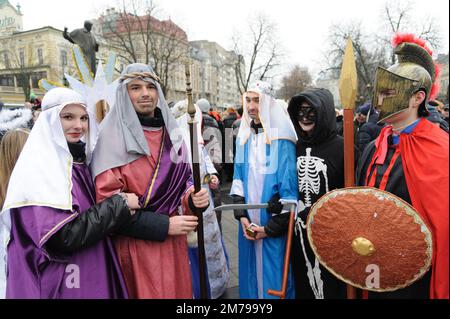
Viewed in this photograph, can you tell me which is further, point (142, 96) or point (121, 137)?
point (142, 96)

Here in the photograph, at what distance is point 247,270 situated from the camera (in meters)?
2.64

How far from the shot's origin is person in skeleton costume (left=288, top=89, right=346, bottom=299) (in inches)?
88.2

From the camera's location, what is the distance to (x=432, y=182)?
4.75 feet

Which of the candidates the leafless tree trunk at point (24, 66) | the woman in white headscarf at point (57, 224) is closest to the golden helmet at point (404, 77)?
the woman in white headscarf at point (57, 224)

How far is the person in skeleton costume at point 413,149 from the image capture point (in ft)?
4.68

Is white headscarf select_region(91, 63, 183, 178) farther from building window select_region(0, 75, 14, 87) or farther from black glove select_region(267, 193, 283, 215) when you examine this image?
building window select_region(0, 75, 14, 87)

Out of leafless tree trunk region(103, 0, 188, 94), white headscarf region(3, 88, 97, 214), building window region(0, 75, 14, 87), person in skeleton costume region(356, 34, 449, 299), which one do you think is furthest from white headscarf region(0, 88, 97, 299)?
building window region(0, 75, 14, 87)

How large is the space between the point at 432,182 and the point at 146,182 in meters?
1.64

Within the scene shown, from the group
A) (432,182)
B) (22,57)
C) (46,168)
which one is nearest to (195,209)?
(46,168)

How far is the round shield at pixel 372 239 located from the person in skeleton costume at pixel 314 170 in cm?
72

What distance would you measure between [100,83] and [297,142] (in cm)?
213

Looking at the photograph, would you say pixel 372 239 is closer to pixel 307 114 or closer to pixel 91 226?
pixel 307 114

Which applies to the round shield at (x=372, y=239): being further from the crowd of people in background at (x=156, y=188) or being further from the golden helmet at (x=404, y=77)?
the golden helmet at (x=404, y=77)

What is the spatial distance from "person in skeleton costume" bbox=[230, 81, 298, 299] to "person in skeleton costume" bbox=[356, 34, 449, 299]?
0.69 meters
